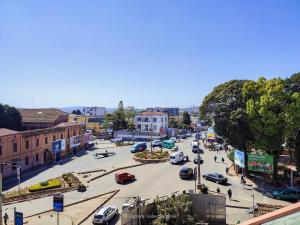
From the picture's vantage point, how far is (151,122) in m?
104

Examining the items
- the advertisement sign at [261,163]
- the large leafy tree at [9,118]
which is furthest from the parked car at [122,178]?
the large leafy tree at [9,118]

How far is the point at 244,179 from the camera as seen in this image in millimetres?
41188

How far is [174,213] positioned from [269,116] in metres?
17.0

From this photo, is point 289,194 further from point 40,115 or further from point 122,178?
point 40,115

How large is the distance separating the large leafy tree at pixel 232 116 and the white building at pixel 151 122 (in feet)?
194

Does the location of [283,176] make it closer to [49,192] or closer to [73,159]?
[49,192]

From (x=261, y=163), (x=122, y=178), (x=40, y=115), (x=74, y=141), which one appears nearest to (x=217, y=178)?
(x=261, y=163)

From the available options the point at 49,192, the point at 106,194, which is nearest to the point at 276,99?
the point at 106,194

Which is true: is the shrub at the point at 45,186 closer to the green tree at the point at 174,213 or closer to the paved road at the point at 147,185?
the paved road at the point at 147,185

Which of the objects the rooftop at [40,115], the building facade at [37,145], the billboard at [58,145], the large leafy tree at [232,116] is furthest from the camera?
the rooftop at [40,115]

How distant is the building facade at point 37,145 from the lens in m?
48.7

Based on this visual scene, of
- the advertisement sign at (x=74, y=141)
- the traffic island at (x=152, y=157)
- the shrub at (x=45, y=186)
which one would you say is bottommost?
the shrub at (x=45, y=186)

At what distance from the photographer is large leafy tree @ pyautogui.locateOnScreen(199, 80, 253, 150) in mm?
39169

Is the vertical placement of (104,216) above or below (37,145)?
below
